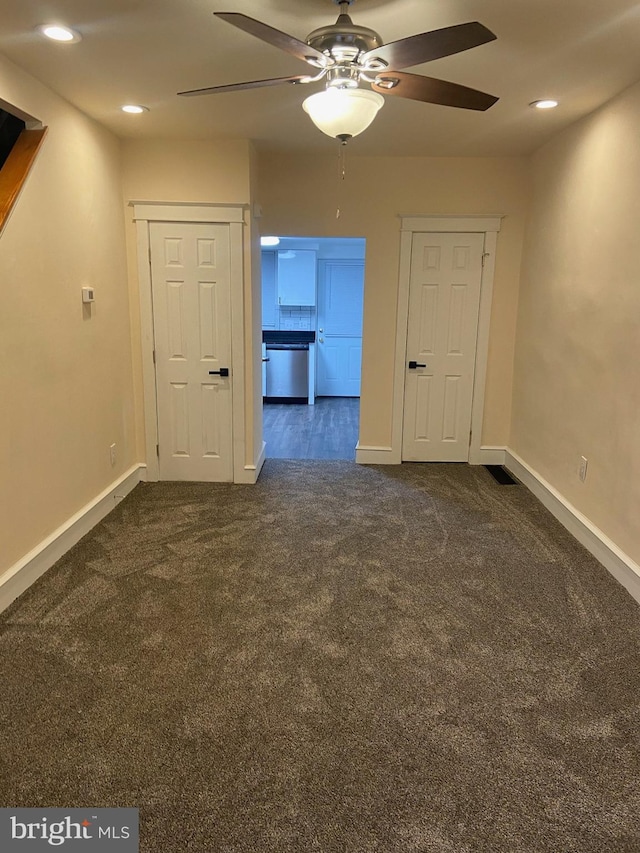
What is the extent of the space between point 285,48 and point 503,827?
246 cm

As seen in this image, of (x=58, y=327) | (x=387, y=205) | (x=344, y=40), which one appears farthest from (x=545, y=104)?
(x=58, y=327)

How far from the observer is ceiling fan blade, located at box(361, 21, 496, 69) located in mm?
1596

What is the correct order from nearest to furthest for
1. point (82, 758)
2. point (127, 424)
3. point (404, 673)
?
point (82, 758), point (404, 673), point (127, 424)

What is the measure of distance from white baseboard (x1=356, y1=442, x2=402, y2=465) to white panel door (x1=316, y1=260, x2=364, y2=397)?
355cm

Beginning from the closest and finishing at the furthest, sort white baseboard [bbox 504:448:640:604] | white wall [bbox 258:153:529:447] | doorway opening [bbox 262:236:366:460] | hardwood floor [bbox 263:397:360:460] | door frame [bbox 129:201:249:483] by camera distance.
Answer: white baseboard [bbox 504:448:640:604] → door frame [bbox 129:201:249:483] → white wall [bbox 258:153:529:447] → hardwood floor [bbox 263:397:360:460] → doorway opening [bbox 262:236:366:460]

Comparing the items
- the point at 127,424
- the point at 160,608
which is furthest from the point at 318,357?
the point at 160,608

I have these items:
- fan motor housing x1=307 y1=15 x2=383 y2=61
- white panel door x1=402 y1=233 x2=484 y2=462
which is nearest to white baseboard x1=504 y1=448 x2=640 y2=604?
white panel door x1=402 y1=233 x2=484 y2=462

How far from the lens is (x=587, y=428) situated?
3367 mm

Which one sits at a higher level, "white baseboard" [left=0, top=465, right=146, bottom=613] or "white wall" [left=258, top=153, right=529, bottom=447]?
"white wall" [left=258, top=153, right=529, bottom=447]

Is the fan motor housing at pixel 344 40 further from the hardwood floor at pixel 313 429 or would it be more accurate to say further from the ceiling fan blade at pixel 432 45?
the hardwood floor at pixel 313 429

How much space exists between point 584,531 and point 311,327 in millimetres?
5705

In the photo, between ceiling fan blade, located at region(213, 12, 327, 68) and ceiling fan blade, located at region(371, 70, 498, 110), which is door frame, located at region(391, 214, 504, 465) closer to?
ceiling fan blade, located at region(371, 70, 498, 110)

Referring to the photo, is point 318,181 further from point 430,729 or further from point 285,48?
point 430,729

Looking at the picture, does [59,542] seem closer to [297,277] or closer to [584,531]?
[584,531]
